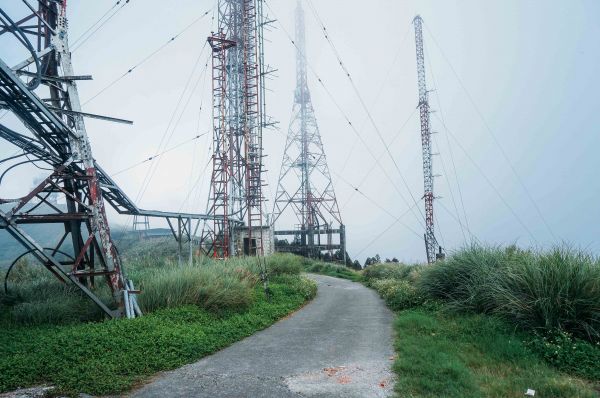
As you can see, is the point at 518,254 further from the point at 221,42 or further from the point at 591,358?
the point at 221,42

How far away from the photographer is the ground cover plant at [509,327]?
5.15m

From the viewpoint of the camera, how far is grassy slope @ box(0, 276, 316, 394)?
5.27 meters

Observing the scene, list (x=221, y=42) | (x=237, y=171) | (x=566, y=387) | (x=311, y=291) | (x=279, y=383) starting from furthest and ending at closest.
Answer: (x=237, y=171) < (x=221, y=42) < (x=311, y=291) < (x=279, y=383) < (x=566, y=387)

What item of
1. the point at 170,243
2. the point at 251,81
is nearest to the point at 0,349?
the point at 251,81

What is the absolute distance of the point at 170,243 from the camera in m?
29.9

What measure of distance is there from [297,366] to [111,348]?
281cm

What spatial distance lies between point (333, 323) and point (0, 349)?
6203 millimetres

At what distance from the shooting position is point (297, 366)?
6.05 metres

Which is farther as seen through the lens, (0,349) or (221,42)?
(221,42)

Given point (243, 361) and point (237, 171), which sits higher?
point (237, 171)

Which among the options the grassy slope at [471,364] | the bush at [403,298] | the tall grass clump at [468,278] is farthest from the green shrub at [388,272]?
the grassy slope at [471,364]

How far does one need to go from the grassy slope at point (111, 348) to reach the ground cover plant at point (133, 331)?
12 millimetres

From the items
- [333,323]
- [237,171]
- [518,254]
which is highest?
[237,171]

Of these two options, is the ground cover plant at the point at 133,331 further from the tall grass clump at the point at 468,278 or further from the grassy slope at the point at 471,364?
the tall grass clump at the point at 468,278
